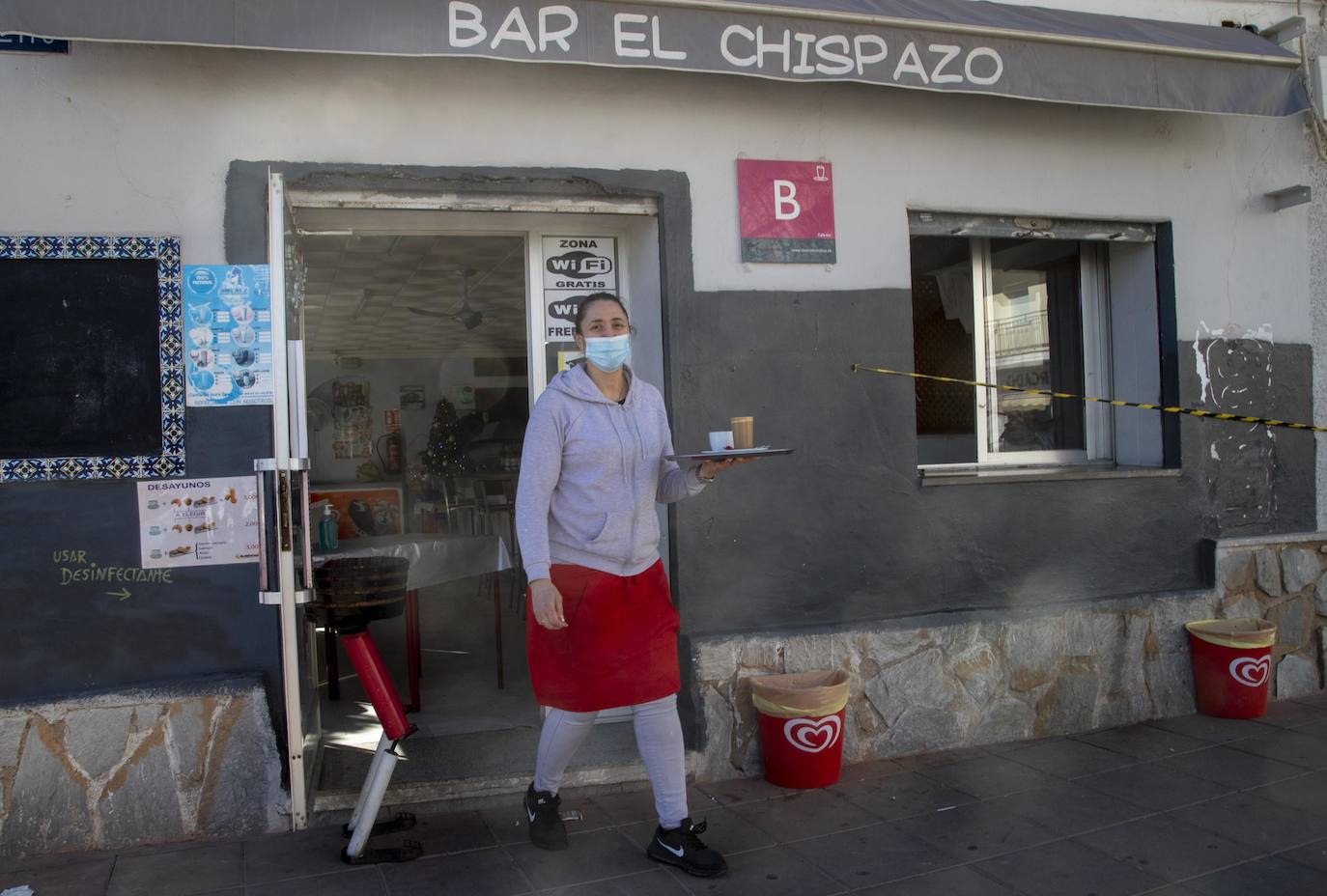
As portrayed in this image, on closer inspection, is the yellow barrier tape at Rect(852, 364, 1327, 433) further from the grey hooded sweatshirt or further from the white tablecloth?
the white tablecloth

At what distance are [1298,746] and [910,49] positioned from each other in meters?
3.85

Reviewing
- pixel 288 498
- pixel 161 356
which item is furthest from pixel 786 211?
pixel 161 356

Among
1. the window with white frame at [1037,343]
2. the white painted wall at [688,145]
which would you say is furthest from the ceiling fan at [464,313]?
the window with white frame at [1037,343]

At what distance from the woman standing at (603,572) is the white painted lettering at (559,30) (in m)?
1.17

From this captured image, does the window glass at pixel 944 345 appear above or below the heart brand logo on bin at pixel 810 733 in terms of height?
above

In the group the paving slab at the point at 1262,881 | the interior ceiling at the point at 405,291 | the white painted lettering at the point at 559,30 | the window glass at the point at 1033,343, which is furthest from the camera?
the interior ceiling at the point at 405,291

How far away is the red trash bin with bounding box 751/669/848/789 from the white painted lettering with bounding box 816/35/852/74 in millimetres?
2725

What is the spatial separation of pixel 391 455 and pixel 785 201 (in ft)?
24.4

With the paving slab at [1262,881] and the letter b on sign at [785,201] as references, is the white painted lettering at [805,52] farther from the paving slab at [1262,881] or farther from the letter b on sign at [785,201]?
the paving slab at [1262,881]

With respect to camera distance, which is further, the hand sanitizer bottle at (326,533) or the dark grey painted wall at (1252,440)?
the dark grey painted wall at (1252,440)

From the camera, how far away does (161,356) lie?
4.18 meters

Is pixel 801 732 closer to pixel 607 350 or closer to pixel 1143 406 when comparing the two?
pixel 607 350

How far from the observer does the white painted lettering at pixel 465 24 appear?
4.16 meters

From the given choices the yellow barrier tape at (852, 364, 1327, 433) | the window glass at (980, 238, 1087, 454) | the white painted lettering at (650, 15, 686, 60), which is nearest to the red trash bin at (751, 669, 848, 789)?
the yellow barrier tape at (852, 364, 1327, 433)
